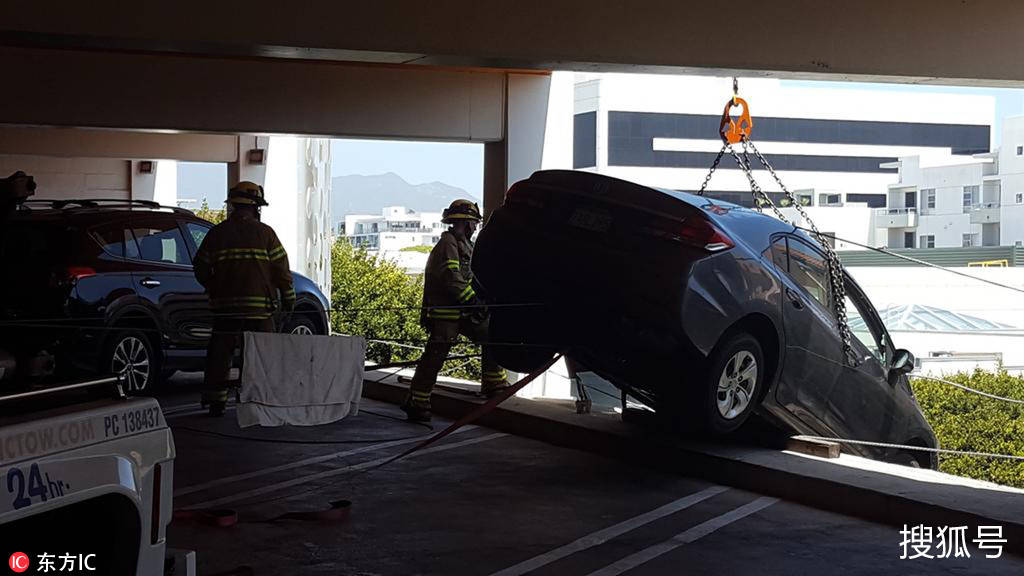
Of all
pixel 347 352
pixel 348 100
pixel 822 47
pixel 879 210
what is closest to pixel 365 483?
pixel 347 352

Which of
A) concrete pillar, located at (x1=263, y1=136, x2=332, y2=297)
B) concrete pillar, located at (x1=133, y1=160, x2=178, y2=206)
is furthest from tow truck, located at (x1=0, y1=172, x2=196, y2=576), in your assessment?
concrete pillar, located at (x1=133, y1=160, x2=178, y2=206)

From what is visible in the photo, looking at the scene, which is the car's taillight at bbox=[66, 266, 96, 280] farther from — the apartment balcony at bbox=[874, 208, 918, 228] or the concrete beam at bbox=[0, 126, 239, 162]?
the apartment balcony at bbox=[874, 208, 918, 228]

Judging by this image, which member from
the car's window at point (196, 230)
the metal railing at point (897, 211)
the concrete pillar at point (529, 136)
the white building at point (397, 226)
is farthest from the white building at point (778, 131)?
the car's window at point (196, 230)

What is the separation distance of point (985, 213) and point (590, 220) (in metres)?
88.2

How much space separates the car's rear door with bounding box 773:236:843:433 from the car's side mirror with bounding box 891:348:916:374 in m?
0.60

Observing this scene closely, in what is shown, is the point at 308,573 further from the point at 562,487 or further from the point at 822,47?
the point at 822,47

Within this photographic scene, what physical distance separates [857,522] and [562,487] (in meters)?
2.12

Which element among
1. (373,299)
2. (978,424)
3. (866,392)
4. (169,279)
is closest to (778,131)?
(373,299)

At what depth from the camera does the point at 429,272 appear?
38.1 ft

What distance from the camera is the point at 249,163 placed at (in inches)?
864

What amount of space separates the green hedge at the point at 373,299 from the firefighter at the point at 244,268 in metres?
9.67

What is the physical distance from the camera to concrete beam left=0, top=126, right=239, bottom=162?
21.6m

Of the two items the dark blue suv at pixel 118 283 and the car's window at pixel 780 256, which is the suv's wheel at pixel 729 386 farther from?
the dark blue suv at pixel 118 283

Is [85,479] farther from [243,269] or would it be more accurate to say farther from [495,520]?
[243,269]
